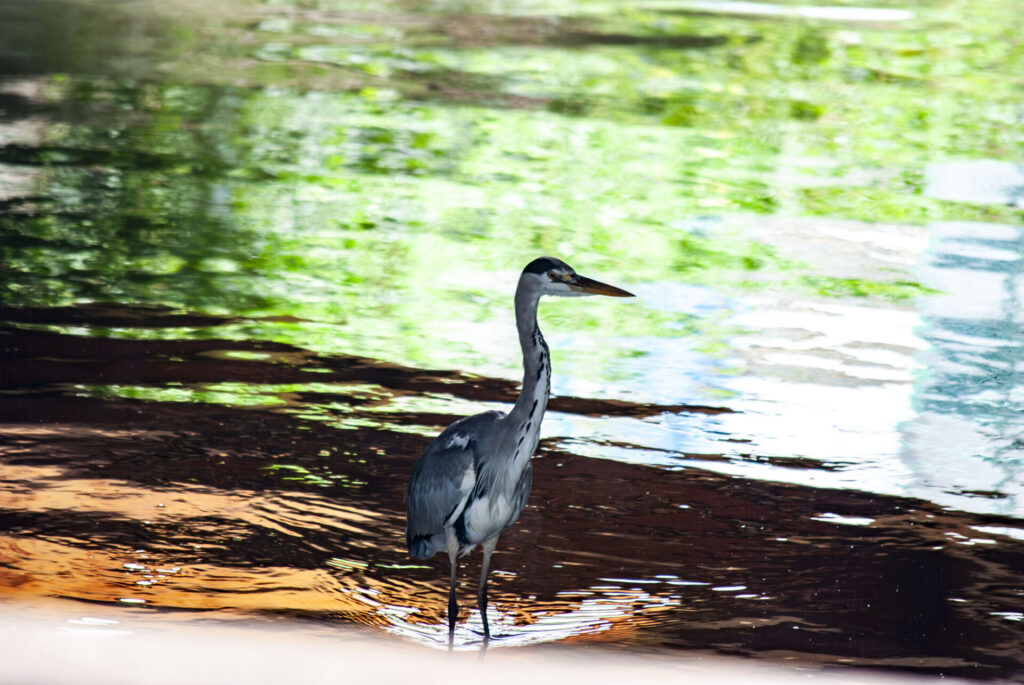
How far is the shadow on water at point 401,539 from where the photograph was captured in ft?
15.1

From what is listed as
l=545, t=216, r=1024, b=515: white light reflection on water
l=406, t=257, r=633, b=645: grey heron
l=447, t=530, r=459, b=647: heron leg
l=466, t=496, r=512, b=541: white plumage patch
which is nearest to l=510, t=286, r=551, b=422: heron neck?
l=406, t=257, r=633, b=645: grey heron

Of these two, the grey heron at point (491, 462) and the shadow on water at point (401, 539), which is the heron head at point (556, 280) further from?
the shadow on water at point (401, 539)

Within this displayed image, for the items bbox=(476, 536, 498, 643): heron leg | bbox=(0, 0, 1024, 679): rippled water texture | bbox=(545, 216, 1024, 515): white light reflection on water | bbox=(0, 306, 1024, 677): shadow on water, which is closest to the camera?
bbox=(476, 536, 498, 643): heron leg

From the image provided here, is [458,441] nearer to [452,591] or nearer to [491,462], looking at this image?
[491,462]

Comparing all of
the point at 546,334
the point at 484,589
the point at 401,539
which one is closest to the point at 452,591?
the point at 484,589

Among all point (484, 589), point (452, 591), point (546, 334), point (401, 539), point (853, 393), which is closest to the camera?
point (452, 591)

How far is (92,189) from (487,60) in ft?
24.1

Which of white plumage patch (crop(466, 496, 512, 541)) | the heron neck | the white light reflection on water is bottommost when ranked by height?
the white light reflection on water

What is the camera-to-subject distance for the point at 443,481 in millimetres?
4668

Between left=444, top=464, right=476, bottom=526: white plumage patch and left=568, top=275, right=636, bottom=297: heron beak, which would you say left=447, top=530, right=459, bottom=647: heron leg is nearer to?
left=444, top=464, right=476, bottom=526: white plumage patch

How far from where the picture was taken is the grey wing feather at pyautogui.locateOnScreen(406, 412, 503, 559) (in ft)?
15.2

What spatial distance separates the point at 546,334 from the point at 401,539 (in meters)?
3.17

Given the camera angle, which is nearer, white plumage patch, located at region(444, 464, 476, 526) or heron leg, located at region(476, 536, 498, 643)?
heron leg, located at region(476, 536, 498, 643)

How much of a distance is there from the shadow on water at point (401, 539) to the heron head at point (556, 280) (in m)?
1.19
